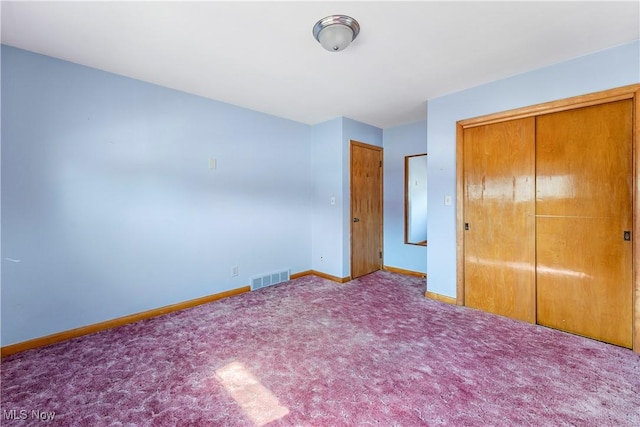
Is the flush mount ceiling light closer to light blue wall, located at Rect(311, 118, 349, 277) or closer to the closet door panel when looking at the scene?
light blue wall, located at Rect(311, 118, 349, 277)

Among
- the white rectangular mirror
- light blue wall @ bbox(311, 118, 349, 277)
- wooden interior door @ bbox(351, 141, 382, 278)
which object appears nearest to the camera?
light blue wall @ bbox(311, 118, 349, 277)

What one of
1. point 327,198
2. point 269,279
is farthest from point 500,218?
point 269,279

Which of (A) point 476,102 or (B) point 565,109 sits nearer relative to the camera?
(B) point 565,109

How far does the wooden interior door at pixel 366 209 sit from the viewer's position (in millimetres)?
4258

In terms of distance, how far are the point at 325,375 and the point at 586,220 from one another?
264 centimetres

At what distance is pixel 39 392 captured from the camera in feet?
5.76

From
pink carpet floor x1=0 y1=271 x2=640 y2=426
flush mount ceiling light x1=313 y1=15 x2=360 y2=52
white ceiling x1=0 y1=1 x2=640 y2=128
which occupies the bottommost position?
pink carpet floor x1=0 y1=271 x2=640 y2=426

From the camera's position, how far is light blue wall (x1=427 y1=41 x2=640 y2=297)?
2.25 m

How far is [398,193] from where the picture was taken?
15.1 ft

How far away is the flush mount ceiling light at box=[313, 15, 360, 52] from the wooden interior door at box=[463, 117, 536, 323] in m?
1.89

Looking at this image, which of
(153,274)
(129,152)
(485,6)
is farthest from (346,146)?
(153,274)

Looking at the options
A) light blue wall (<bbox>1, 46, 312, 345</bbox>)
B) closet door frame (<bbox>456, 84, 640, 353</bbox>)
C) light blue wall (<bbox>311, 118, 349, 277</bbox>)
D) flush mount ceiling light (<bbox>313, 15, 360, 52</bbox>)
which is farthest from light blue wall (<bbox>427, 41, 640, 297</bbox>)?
light blue wall (<bbox>1, 46, 312, 345</bbox>)

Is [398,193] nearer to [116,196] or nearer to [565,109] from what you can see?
[565,109]

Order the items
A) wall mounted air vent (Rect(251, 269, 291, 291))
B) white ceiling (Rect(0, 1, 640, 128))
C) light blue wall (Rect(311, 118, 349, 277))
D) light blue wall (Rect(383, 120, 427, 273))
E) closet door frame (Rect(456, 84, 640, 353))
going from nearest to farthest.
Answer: white ceiling (Rect(0, 1, 640, 128)), closet door frame (Rect(456, 84, 640, 353)), wall mounted air vent (Rect(251, 269, 291, 291)), light blue wall (Rect(311, 118, 349, 277)), light blue wall (Rect(383, 120, 427, 273))
